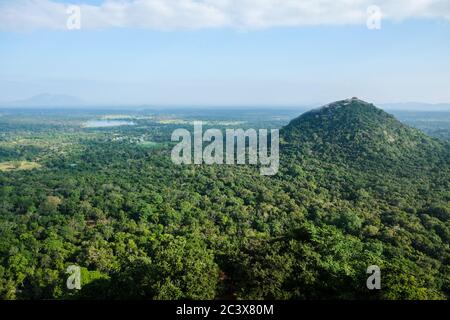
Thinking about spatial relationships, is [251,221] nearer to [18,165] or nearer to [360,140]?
[360,140]

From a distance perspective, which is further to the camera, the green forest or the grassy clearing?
the grassy clearing

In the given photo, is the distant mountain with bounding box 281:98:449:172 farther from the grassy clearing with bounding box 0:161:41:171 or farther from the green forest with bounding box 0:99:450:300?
the grassy clearing with bounding box 0:161:41:171

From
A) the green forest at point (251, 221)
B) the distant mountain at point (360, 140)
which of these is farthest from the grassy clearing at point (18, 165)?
the distant mountain at point (360, 140)

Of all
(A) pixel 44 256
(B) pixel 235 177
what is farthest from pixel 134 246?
(B) pixel 235 177

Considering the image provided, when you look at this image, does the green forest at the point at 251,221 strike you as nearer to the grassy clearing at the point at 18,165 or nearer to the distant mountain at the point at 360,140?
the grassy clearing at the point at 18,165

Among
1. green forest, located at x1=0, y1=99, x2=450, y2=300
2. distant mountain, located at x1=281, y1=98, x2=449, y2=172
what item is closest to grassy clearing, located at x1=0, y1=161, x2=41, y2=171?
→ green forest, located at x1=0, y1=99, x2=450, y2=300

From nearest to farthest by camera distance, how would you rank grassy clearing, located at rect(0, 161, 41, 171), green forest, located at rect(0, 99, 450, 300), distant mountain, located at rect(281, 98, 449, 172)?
green forest, located at rect(0, 99, 450, 300)
distant mountain, located at rect(281, 98, 449, 172)
grassy clearing, located at rect(0, 161, 41, 171)

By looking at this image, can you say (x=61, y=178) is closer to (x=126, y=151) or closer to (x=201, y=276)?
(x=126, y=151)

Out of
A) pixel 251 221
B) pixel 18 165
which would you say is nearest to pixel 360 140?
pixel 251 221
